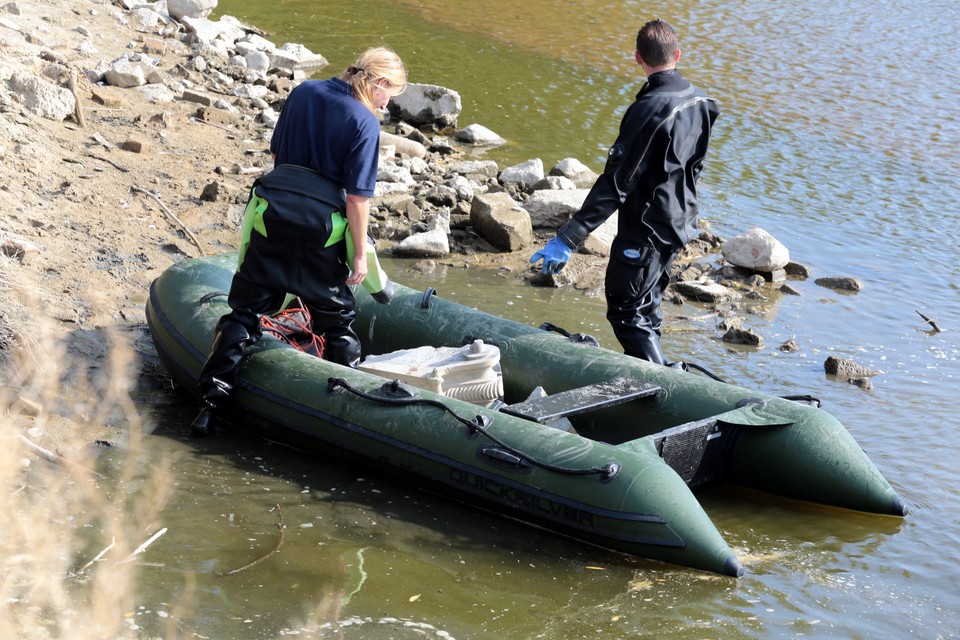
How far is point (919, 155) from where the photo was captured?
12.5m

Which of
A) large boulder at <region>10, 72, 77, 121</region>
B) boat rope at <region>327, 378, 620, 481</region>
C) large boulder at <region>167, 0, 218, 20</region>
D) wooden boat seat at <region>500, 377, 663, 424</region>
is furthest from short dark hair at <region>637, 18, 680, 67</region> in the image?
large boulder at <region>167, 0, 218, 20</region>

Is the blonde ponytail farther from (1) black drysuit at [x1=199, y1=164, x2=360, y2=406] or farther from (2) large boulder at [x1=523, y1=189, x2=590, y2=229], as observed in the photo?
(2) large boulder at [x1=523, y1=189, x2=590, y2=229]

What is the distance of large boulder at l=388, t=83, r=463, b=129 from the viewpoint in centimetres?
1203

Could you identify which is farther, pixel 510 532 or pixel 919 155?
pixel 919 155

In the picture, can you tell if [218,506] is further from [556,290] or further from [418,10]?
[418,10]

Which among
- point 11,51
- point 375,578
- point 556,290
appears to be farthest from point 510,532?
point 11,51

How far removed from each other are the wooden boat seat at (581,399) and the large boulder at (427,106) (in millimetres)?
7111

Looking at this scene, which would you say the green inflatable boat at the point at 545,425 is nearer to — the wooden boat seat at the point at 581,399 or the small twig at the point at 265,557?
the wooden boat seat at the point at 581,399

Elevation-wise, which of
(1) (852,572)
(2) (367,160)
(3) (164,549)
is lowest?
(3) (164,549)

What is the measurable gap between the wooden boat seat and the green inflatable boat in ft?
0.03

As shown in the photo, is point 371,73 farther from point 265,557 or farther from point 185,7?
point 185,7

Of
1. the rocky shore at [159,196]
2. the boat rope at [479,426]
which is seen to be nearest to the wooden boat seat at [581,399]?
the boat rope at [479,426]

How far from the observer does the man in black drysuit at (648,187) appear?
5.37 metres

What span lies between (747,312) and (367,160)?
4232 mm
